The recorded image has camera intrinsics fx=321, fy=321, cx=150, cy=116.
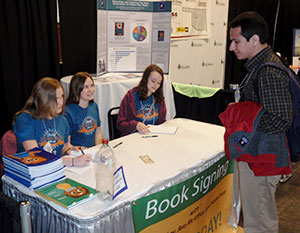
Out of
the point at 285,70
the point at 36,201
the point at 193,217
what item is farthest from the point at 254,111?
the point at 36,201

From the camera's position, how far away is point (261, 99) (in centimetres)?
160

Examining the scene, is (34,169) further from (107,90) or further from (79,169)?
(107,90)

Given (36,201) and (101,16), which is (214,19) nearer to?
(101,16)

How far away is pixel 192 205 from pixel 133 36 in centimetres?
267

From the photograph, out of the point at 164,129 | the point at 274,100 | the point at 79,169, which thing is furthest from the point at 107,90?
the point at 274,100

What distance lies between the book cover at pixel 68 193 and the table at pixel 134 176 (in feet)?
0.08

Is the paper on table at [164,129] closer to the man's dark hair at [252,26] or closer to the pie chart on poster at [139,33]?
the man's dark hair at [252,26]

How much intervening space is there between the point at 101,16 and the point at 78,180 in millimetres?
2495

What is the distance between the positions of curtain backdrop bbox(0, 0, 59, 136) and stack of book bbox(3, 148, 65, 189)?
203 cm

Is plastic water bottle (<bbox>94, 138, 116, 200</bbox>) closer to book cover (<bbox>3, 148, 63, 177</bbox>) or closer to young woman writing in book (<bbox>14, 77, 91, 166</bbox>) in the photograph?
book cover (<bbox>3, 148, 63, 177</bbox>)

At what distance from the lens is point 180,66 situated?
→ 5.46m

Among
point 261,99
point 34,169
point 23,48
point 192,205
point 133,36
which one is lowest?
point 192,205

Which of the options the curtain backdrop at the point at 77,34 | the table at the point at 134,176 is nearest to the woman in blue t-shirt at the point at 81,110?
the table at the point at 134,176

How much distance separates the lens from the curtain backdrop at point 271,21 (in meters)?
6.60
